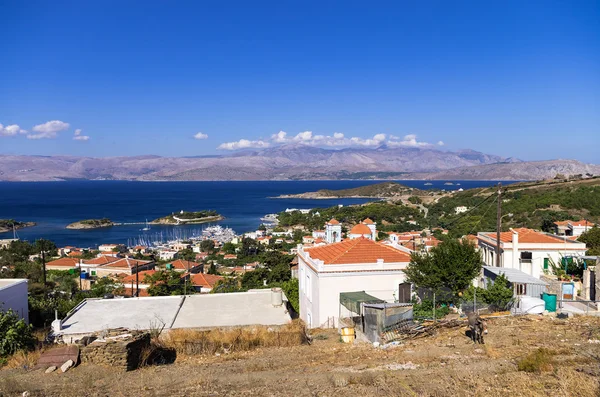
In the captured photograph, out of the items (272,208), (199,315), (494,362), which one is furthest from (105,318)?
A: (272,208)

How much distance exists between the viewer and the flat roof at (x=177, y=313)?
13312 mm

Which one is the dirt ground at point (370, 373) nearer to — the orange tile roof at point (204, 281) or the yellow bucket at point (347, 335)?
the yellow bucket at point (347, 335)

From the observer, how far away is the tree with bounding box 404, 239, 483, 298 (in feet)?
46.8

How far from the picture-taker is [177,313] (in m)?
14.5

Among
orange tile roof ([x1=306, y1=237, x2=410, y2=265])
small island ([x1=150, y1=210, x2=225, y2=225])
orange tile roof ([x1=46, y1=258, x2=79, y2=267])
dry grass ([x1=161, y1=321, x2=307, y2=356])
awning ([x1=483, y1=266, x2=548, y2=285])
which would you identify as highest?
orange tile roof ([x1=306, y1=237, x2=410, y2=265])

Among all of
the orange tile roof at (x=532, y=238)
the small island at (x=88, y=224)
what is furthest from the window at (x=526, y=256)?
the small island at (x=88, y=224)

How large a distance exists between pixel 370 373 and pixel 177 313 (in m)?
8.71

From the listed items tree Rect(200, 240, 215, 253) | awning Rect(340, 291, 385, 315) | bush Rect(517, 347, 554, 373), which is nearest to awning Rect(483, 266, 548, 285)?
awning Rect(340, 291, 385, 315)

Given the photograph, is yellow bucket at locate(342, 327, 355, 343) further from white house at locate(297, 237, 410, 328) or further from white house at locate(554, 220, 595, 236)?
white house at locate(554, 220, 595, 236)

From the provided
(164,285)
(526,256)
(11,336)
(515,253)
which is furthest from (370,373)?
(164,285)

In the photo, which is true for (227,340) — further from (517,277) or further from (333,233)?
(333,233)

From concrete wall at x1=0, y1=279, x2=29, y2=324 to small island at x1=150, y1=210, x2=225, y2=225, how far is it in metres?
94.8

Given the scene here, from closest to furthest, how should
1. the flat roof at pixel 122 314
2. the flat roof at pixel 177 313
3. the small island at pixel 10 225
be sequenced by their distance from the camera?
the flat roof at pixel 122 314 → the flat roof at pixel 177 313 → the small island at pixel 10 225

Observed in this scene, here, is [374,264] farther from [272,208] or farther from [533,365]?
[272,208]
